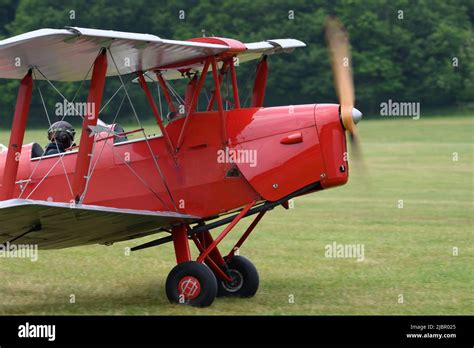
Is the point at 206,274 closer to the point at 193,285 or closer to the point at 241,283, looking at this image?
the point at 193,285

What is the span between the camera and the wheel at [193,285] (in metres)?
9.95

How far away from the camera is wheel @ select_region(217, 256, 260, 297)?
1109 cm

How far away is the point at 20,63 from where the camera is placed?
1026cm

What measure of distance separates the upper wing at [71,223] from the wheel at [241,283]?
1108mm

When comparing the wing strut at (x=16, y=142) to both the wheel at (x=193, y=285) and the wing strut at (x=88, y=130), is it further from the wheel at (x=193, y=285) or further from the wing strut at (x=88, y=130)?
the wheel at (x=193, y=285)

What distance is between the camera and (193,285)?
393 inches

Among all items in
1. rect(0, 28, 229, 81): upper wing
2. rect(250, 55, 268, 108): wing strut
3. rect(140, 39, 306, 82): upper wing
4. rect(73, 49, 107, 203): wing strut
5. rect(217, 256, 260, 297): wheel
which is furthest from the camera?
rect(250, 55, 268, 108): wing strut

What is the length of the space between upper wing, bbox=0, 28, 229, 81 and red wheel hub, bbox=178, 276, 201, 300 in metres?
2.34

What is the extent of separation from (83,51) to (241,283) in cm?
320

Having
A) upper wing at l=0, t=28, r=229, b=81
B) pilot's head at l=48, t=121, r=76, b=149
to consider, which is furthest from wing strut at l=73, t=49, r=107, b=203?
pilot's head at l=48, t=121, r=76, b=149

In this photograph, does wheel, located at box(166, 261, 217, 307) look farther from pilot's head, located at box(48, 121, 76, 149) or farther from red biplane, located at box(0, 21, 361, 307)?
pilot's head, located at box(48, 121, 76, 149)

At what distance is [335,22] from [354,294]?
301cm
